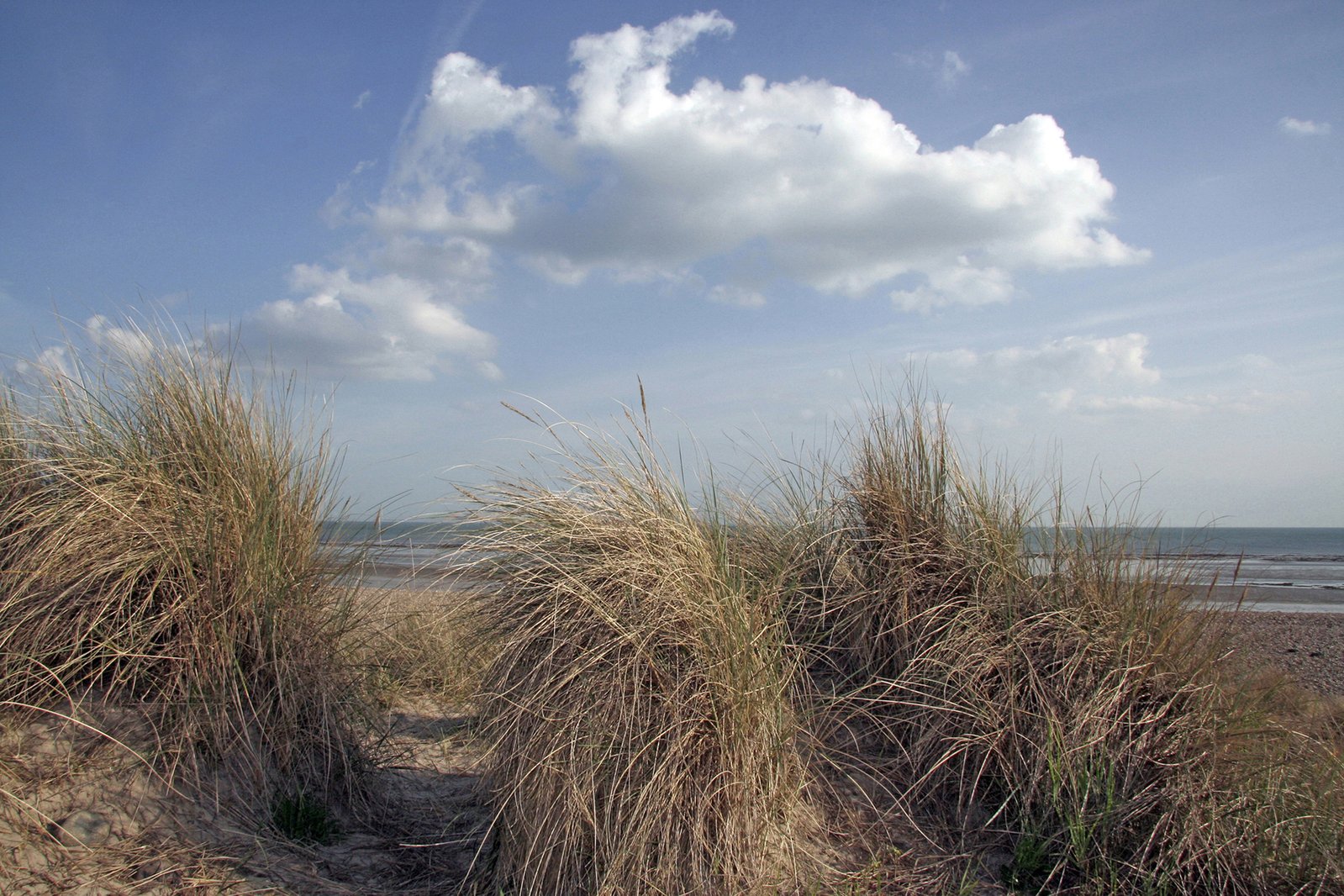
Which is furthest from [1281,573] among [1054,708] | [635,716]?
[635,716]

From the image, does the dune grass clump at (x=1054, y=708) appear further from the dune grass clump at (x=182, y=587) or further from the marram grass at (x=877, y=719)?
the dune grass clump at (x=182, y=587)

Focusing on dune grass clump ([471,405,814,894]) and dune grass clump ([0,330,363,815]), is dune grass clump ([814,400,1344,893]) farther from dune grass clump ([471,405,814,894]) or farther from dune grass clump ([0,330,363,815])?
dune grass clump ([0,330,363,815])

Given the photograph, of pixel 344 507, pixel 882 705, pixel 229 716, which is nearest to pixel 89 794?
pixel 229 716

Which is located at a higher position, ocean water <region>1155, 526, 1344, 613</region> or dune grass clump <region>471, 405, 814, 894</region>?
dune grass clump <region>471, 405, 814, 894</region>

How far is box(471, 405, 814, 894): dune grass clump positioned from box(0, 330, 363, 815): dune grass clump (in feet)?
3.76

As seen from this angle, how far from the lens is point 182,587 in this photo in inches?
143

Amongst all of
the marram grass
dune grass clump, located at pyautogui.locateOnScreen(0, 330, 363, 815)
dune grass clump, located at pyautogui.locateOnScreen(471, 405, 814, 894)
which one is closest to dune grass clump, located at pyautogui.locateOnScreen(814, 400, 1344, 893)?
the marram grass

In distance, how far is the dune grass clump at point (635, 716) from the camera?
2834mm

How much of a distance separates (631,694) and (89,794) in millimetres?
2445

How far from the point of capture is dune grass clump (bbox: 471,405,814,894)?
283 centimetres

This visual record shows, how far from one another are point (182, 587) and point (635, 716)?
2302 mm

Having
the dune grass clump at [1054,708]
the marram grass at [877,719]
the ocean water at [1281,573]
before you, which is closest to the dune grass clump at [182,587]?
the marram grass at [877,719]

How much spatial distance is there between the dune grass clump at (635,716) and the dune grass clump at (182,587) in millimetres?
1147

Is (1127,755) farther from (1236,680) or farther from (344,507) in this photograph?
(344,507)
